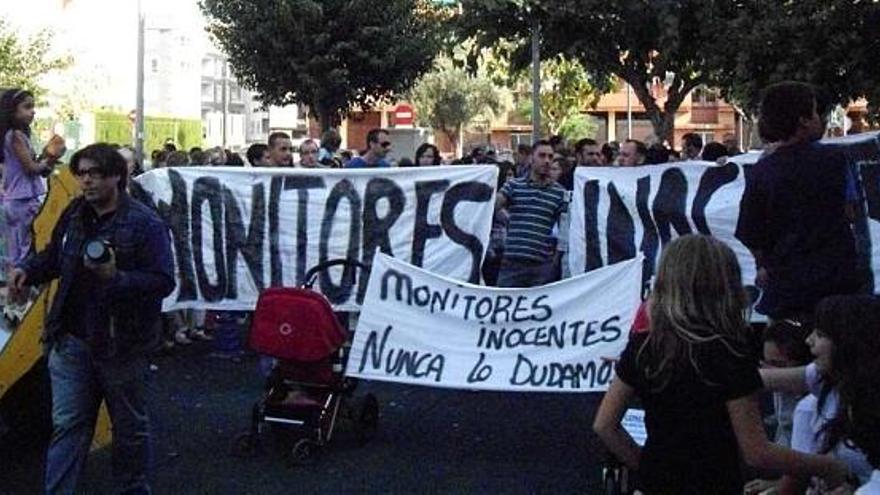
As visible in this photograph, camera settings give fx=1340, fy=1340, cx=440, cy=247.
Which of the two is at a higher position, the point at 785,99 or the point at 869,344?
the point at 785,99

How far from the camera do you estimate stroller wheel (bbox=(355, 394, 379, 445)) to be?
319 inches

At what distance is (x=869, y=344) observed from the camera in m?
3.94

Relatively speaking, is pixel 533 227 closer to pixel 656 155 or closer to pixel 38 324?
pixel 38 324

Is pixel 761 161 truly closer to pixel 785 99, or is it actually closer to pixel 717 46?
pixel 785 99

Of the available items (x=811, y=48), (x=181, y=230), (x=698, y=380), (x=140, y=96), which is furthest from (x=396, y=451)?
(x=140, y=96)

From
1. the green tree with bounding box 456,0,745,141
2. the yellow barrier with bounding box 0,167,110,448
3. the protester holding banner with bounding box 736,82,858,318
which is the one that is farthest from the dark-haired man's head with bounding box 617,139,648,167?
the protester holding banner with bounding box 736,82,858,318

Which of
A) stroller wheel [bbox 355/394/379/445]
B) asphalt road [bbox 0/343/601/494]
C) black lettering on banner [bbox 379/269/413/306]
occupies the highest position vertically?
black lettering on banner [bbox 379/269/413/306]

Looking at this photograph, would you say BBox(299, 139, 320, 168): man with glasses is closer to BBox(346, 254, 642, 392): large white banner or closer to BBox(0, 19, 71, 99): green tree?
BBox(346, 254, 642, 392): large white banner

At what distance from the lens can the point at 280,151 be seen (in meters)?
11.3

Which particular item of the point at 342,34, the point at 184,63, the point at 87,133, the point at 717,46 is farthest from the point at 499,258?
the point at 184,63

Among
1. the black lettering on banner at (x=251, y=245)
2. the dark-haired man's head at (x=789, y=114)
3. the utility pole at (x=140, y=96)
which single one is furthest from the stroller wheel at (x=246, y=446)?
the utility pole at (x=140, y=96)

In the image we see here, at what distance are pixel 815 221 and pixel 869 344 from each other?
1761mm

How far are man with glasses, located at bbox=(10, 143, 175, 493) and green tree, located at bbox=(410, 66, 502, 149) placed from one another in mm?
55476

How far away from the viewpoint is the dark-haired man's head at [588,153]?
44.4 feet
